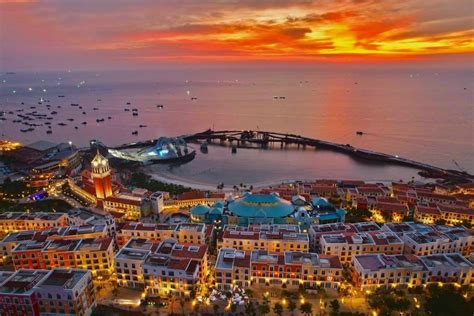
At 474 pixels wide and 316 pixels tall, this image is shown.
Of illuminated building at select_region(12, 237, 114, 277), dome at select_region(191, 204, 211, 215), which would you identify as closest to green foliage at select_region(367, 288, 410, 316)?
dome at select_region(191, 204, 211, 215)

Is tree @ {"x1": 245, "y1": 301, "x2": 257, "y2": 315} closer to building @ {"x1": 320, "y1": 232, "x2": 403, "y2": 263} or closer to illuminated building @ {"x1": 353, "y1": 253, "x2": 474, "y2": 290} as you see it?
illuminated building @ {"x1": 353, "y1": 253, "x2": 474, "y2": 290}

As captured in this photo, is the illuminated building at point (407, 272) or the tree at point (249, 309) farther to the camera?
the illuminated building at point (407, 272)

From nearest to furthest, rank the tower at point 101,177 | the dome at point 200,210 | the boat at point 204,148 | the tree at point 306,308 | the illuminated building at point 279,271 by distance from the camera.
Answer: the tree at point 306,308
the illuminated building at point 279,271
the dome at point 200,210
the tower at point 101,177
the boat at point 204,148

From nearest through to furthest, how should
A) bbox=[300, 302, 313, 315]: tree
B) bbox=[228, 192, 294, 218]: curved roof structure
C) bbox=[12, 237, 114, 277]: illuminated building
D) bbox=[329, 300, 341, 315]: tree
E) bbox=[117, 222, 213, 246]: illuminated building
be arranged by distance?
bbox=[300, 302, 313, 315]: tree, bbox=[329, 300, 341, 315]: tree, bbox=[12, 237, 114, 277]: illuminated building, bbox=[117, 222, 213, 246]: illuminated building, bbox=[228, 192, 294, 218]: curved roof structure

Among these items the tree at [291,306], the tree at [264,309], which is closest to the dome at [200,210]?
the tree at [264,309]

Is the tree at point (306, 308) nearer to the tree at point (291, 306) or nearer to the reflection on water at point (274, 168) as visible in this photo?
the tree at point (291, 306)

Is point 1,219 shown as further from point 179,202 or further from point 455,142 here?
point 455,142

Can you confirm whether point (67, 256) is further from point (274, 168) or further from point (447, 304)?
point (274, 168)
